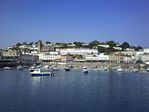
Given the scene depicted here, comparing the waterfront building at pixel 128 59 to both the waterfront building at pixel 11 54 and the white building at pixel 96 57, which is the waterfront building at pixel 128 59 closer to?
the white building at pixel 96 57

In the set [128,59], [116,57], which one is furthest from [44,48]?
[128,59]

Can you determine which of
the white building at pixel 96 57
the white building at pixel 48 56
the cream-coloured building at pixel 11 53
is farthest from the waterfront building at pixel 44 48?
the cream-coloured building at pixel 11 53

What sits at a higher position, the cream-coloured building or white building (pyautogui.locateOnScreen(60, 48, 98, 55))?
white building (pyautogui.locateOnScreen(60, 48, 98, 55))

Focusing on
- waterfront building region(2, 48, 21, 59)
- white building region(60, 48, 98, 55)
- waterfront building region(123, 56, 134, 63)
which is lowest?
waterfront building region(123, 56, 134, 63)

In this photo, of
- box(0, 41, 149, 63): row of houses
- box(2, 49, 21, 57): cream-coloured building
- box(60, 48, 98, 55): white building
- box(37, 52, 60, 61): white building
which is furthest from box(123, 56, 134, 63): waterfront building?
box(2, 49, 21, 57): cream-coloured building

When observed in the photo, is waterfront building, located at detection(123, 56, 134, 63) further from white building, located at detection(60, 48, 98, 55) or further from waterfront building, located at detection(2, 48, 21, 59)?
waterfront building, located at detection(2, 48, 21, 59)

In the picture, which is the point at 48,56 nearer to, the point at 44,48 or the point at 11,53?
the point at 44,48

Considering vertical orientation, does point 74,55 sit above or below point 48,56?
above

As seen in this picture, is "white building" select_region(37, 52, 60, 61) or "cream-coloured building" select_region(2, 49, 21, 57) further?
"white building" select_region(37, 52, 60, 61)

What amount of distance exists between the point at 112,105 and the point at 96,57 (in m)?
79.5

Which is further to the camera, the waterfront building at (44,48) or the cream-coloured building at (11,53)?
the waterfront building at (44,48)

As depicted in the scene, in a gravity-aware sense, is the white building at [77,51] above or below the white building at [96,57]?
above

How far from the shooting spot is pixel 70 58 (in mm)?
96125

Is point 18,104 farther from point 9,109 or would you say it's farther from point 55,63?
point 55,63
